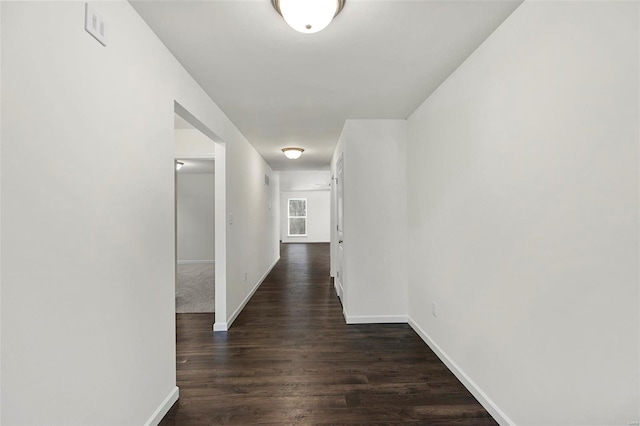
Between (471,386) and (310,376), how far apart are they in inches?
47.5

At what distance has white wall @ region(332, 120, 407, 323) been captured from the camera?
3.35 metres

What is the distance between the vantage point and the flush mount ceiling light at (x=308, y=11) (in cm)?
137

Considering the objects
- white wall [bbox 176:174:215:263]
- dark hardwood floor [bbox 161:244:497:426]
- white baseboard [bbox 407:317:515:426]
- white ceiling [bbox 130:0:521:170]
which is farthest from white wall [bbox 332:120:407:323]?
white wall [bbox 176:174:215:263]

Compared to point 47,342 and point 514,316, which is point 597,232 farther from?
point 47,342

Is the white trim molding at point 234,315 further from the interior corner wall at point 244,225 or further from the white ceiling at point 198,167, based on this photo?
the white ceiling at point 198,167

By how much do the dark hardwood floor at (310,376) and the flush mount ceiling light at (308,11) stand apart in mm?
2346

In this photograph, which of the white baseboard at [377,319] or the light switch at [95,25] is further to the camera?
the white baseboard at [377,319]

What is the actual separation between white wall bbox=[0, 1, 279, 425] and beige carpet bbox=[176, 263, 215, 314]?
2206 millimetres

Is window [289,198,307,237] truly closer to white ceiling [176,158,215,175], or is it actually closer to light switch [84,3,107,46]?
white ceiling [176,158,215,175]

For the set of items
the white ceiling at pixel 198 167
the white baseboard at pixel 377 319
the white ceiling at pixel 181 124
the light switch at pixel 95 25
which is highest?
the white ceiling at pixel 198 167

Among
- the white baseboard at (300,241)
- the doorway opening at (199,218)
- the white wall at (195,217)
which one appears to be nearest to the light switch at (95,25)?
the doorway opening at (199,218)

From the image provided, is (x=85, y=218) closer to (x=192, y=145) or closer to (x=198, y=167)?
(x=192, y=145)

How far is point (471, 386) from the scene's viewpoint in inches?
79.0

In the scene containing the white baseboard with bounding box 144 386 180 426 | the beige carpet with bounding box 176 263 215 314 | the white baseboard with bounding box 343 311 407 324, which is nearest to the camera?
the white baseboard with bounding box 144 386 180 426
